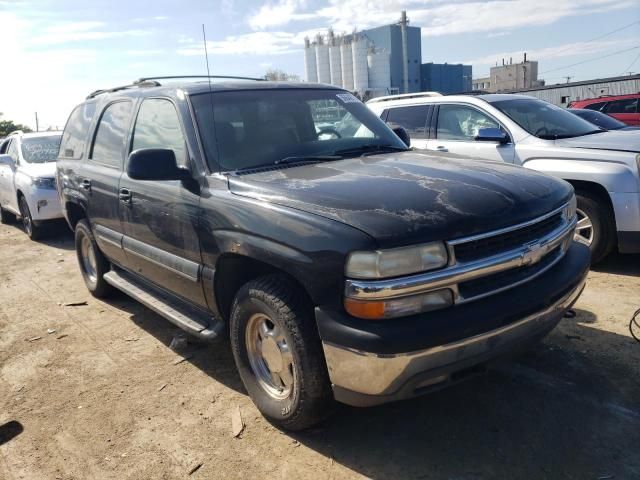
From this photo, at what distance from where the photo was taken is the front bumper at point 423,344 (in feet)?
7.49

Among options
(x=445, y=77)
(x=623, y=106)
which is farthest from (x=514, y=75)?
(x=623, y=106)

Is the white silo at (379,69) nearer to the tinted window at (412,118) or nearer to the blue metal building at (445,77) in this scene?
the blue metal building at (445,77)

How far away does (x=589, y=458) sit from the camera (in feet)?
8.52

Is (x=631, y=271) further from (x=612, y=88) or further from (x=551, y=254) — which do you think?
(x=612, y=88)

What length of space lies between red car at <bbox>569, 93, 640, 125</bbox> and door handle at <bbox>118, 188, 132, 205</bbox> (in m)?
14.9

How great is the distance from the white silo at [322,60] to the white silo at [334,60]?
0.47 meters

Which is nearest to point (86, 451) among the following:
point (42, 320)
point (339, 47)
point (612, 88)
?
point (42, 320)

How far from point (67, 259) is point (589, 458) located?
22.7 feet

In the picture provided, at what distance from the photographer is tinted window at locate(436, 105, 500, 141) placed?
254 inches

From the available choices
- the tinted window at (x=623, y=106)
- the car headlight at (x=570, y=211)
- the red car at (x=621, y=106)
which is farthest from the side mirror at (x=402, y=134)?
the tinted window at (x=623, y=106)

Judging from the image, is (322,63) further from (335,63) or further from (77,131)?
(77,131)

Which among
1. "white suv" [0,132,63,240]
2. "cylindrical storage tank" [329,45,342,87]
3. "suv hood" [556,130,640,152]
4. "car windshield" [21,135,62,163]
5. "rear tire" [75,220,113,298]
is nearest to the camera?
"rear tire" [75,220,113,298]

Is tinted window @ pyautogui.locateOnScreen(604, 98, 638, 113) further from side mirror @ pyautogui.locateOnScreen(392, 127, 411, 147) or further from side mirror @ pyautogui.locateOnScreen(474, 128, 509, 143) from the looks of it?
side mirror @ pyautogui.locateOnScreen(392, 127, 411, 147)

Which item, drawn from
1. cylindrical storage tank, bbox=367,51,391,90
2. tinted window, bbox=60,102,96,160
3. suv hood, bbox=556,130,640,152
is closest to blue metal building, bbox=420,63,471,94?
cylindrical storage tank, bbox=367,51,391,90
